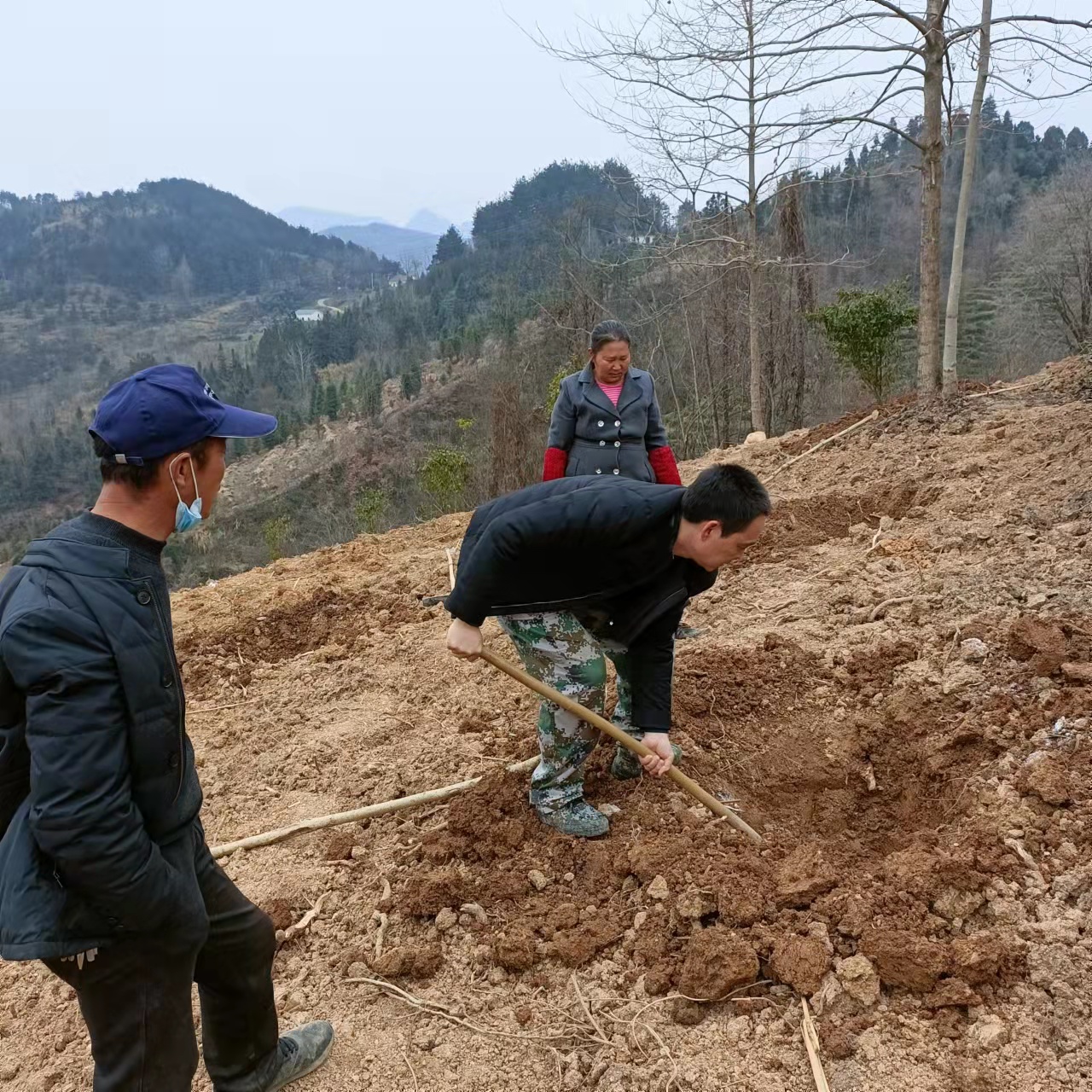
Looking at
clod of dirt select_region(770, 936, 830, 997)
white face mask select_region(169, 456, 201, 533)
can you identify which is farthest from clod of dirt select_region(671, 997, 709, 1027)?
white face mask select_region(169, 456, 201, 533)

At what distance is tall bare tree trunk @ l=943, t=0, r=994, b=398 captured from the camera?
7.39 metres

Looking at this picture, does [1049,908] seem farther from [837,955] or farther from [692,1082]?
[692,1082]

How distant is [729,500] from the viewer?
222 cm

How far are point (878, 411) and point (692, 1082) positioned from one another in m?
8.18

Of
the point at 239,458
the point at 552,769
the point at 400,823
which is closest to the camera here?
the point at 552,769

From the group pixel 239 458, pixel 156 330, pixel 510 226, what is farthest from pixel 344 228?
pixel 239 458

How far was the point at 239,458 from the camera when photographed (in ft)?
166

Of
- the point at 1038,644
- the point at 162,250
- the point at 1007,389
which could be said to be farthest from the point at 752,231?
the point at 162,250

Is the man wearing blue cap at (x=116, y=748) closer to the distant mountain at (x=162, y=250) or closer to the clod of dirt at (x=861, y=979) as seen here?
the clod of dirt at (x=861, y=979)

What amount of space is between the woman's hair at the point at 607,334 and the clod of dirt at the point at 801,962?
271 cm

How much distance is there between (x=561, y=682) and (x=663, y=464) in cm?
192

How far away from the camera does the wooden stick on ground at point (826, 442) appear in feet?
25.2

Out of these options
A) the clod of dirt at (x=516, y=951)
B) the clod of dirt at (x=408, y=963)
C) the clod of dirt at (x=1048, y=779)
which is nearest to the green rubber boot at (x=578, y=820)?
the clod of dirt at (x=516, y=951)

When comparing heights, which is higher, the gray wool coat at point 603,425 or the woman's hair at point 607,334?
the woman's hair at point 607,334
